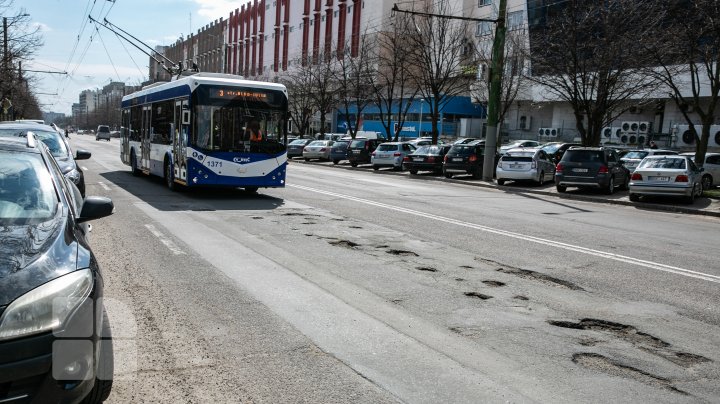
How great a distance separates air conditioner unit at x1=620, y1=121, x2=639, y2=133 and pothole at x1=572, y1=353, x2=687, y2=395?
46.2 metres

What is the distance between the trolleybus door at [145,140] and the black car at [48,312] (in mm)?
15487

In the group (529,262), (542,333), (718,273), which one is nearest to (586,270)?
(529,262)

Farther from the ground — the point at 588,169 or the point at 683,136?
the point at 683,136

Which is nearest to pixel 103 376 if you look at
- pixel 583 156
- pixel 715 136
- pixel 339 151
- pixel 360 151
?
pixel 583 156

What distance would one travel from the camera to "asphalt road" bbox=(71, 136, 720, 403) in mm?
4020

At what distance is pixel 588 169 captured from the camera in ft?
69.6

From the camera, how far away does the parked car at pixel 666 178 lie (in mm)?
18547

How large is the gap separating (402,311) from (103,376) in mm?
2807

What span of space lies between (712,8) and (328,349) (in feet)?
62.0

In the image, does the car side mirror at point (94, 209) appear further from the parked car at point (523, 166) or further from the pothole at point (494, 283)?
the parked car at point (523, 166)

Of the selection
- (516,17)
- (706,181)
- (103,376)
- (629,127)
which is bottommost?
(103,376)

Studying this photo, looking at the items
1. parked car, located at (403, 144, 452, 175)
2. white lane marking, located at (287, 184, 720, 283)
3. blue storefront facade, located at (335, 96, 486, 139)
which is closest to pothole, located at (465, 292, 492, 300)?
white lane marking, located at (287, 184, 720, 283)

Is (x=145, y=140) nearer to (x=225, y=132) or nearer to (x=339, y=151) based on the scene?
(x=225, y=132)

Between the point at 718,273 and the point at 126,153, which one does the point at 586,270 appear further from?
the point at 126,153
